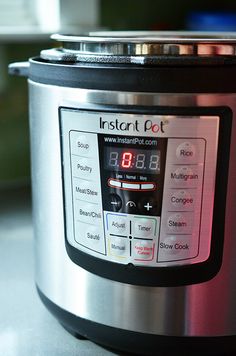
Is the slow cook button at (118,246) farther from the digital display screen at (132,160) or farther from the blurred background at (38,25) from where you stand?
the blurred background at (38,25)

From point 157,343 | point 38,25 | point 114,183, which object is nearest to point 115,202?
point 114,183

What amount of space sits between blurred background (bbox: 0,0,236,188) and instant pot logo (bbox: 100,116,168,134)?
579mm

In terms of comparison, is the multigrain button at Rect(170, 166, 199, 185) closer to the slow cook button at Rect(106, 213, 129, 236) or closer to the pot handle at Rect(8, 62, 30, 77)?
the slow cook button at Rect(106, 213, 129, 236)

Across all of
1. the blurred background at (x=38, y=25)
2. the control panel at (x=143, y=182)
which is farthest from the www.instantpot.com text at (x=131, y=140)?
the blurred background at (x=38, y=25)

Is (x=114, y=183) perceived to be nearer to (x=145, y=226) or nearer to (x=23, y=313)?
(x=145, y=226)

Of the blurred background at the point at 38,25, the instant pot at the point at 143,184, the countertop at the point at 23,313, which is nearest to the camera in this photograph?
the instant pot at the point at 143,184

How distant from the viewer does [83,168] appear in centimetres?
53

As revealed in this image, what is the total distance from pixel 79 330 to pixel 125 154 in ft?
0.69

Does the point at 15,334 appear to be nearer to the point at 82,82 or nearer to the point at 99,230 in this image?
the point at 99,230

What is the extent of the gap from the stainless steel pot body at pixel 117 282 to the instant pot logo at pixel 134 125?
0.02 metres

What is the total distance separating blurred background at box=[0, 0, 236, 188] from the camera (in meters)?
1.06

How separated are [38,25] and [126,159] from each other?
2.33 ft

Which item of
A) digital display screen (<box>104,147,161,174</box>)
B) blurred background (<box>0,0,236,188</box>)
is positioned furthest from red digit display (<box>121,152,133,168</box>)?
blurred background (<box>0,0,236,188</box>)

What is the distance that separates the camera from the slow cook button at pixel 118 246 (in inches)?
20.6
